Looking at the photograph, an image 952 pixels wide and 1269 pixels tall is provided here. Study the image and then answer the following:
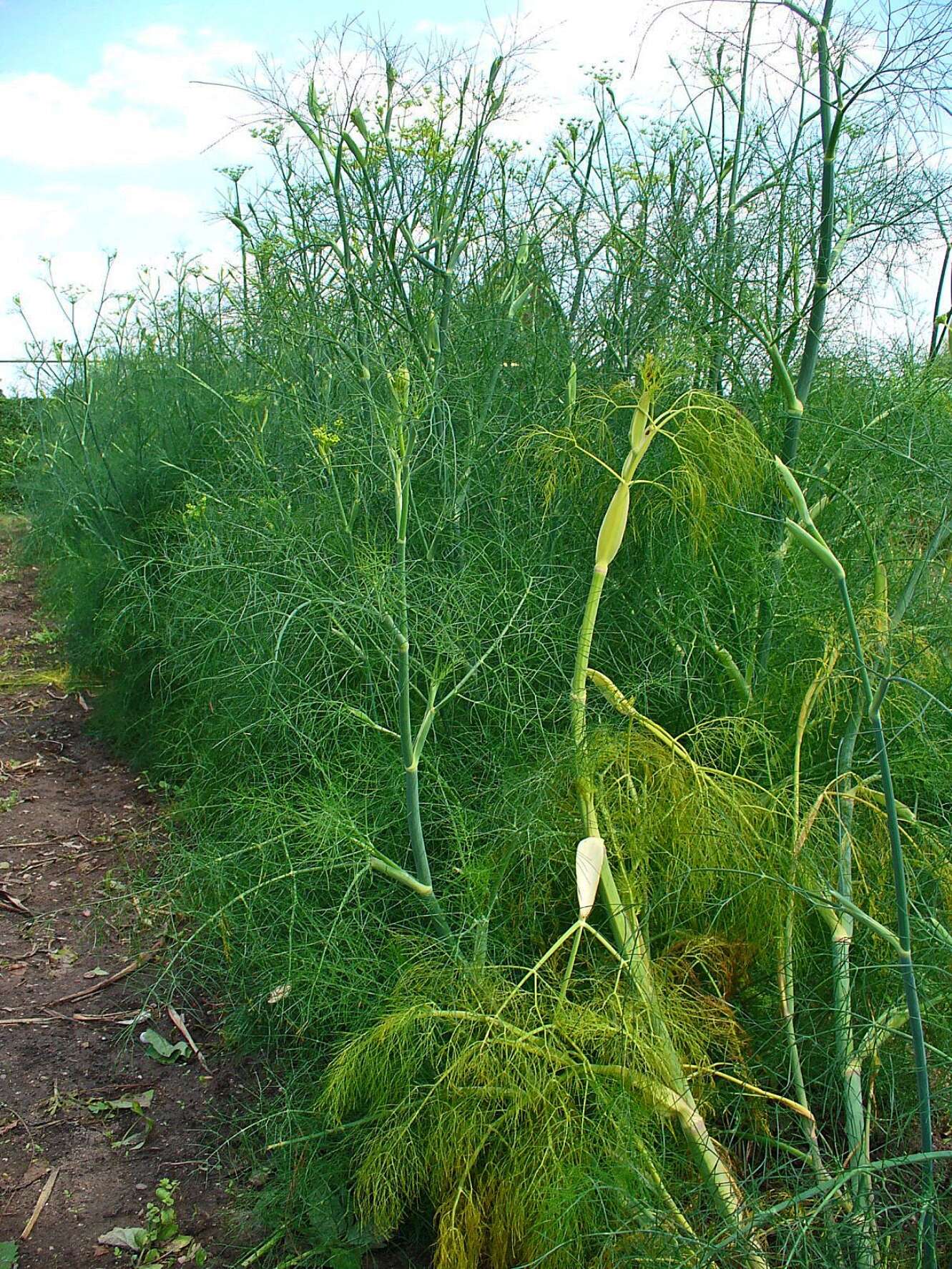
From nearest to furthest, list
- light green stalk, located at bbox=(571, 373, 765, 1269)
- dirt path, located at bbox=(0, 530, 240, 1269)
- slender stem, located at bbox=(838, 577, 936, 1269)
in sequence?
slender stem, located at bbox=(838, 577, 936, 1269), light green stalk, located at bbox=(571, 373, 765, 1269), dirt path, located at bbox=(0, 530, 240, 1269)

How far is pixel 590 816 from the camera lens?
92.7 inches

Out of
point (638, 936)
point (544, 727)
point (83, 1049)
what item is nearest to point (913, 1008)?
point (638, 936)

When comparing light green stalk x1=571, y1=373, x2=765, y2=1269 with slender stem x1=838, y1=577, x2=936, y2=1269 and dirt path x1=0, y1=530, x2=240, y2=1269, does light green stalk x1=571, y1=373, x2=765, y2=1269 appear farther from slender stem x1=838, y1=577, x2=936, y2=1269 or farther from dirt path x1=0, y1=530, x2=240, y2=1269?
dirt path x1=0, y1=530, x2=240, y2=1269

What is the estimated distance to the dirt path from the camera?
98.7 inches

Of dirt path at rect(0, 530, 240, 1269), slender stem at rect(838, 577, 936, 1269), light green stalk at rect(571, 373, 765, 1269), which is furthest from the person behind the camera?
dirt path at rect(0, 530, 240, 1269)

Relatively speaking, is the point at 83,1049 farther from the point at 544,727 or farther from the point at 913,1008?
the point at 913,1008

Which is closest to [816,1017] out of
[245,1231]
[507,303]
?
[245,1231]

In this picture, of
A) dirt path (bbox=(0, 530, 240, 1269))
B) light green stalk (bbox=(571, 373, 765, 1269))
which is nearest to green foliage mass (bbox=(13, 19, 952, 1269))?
light green stalk (bbox=(571, 373, 765, 1269))

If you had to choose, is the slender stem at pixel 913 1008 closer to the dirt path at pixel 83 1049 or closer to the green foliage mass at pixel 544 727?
the green foliage mass at pixel 544 727

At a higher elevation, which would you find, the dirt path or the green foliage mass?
the green foliage mass

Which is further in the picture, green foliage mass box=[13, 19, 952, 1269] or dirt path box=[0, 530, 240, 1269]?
dirt path box=[0, 530, 240, 1269]

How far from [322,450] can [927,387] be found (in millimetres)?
1910

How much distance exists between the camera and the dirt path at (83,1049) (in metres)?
2.51

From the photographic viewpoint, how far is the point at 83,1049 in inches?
124
